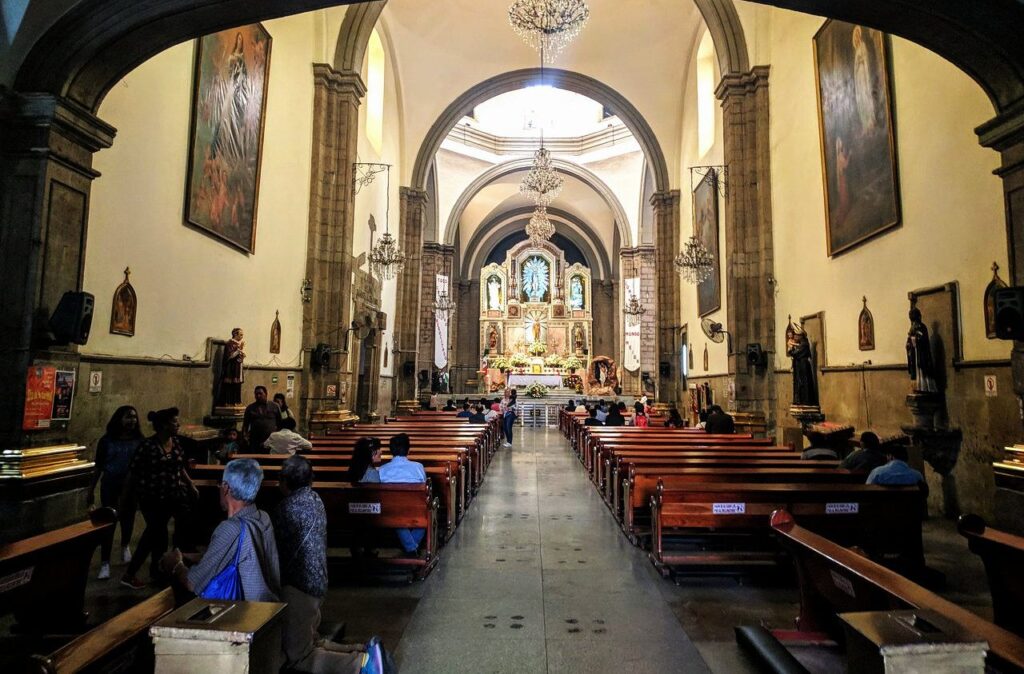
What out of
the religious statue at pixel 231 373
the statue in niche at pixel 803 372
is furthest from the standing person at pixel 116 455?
the statue in niche at pixel 803 372

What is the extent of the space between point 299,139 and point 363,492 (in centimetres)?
796

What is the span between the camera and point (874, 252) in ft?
24.3

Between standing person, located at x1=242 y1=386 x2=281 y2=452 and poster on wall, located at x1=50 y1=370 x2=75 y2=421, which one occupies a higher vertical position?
poster on wall, located at x1=50 y1=370 x2=75 y2=421

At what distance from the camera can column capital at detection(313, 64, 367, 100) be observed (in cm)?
1060

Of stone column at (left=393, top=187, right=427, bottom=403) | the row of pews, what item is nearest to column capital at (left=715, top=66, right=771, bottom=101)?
the row of pews

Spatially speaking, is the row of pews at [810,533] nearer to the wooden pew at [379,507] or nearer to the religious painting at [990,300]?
the wooden pew at [379,507]

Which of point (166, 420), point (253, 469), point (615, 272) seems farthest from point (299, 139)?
point (615, 272)

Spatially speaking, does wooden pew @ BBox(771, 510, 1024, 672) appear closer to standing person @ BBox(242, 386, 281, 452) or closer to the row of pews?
the row of pews

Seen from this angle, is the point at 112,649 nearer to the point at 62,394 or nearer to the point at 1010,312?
the point at 62,394

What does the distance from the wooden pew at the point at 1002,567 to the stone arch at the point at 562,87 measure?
15080 mm

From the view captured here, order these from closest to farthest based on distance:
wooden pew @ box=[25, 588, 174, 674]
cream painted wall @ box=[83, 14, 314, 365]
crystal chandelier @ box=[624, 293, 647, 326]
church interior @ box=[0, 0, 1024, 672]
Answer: wooden pew @ box=[25, 588, 174, 674] < church interior @ box=[0, 0, 1024, 672] < cream painted wall @ box=[83, 14, 314, 365] < crystal chandelier @ box=[624, 293, 647, 326]

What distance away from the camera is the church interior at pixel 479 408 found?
113 inches

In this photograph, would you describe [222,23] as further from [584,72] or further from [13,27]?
[584,72]

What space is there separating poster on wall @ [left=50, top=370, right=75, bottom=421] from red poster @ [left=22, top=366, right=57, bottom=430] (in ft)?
0.09
